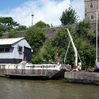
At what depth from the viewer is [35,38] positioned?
35281 mm

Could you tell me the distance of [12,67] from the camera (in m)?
21.6

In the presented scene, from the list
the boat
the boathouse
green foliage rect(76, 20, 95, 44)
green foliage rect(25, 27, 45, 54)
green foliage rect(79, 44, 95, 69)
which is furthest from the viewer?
green foliage rect(25, 27, 45, 54)

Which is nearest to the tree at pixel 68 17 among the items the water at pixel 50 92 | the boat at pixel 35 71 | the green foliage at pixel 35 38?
the green foliage at pixel 35 38

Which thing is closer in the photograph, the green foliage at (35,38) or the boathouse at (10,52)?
the boathouse at (10,52)

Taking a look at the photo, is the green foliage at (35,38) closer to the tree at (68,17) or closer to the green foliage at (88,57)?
the green foliage at (88,57)

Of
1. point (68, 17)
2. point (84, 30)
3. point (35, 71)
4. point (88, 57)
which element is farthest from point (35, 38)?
point (68, 17)

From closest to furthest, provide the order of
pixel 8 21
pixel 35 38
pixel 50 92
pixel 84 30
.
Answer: pixel 50 92 → pixel 84 30 → pixel 35 38 → pixel 8 21

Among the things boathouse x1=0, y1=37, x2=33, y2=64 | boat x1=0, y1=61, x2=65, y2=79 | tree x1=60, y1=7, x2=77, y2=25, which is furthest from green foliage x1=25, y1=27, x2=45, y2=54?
tree x1=60, y1=7, x2=77, y2=25

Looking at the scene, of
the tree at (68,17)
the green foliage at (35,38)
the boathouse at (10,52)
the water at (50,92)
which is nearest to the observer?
the water at (50,92)

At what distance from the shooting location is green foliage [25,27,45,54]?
35.0m

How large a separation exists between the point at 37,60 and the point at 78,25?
1228cm

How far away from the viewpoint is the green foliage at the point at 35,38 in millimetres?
35000

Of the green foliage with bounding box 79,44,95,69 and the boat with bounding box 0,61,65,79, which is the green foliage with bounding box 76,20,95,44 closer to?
the green foliage with bounding box 79,44,95,69

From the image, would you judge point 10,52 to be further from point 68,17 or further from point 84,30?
point 68,17
